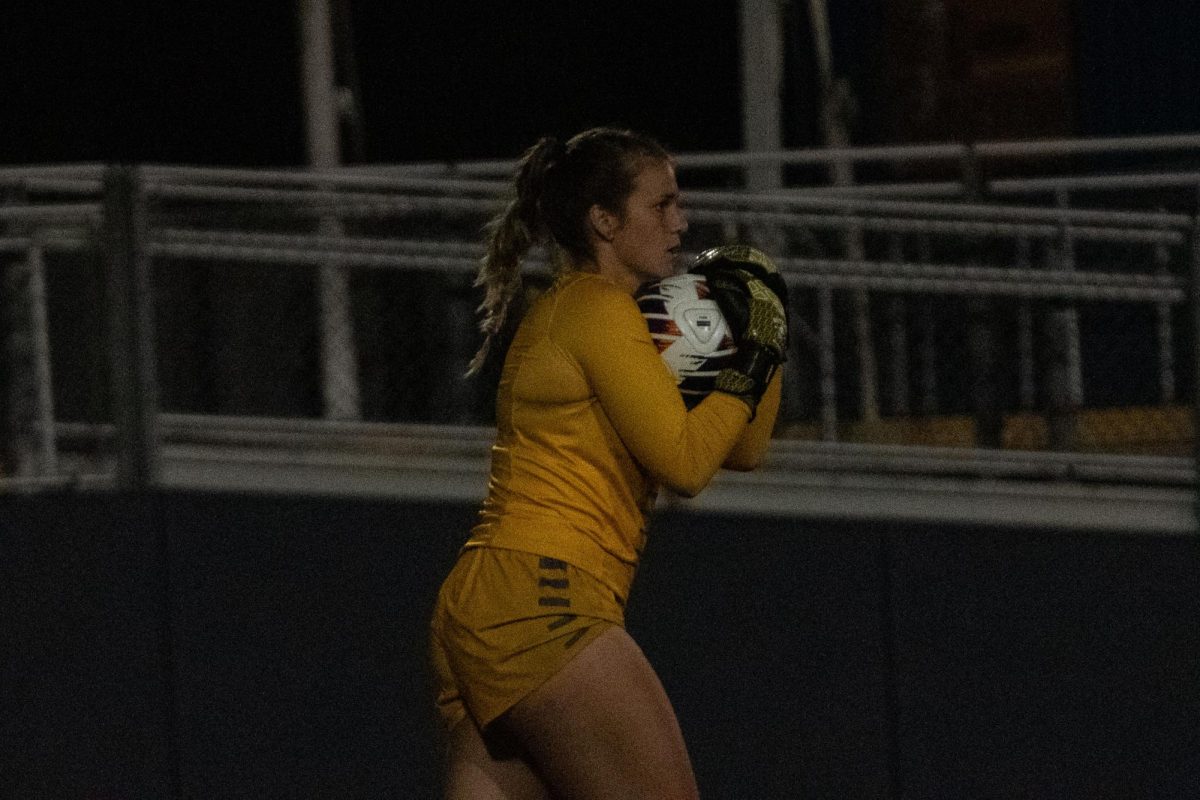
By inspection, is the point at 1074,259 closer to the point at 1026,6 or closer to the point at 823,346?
the point at 823,346

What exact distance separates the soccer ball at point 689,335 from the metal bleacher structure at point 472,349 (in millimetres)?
2394

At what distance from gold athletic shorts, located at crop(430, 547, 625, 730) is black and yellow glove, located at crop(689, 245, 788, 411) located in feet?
1.46

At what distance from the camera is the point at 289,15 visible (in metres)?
11.2

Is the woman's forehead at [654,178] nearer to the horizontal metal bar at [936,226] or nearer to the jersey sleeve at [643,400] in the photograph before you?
the jersey sleeve at [643,400]

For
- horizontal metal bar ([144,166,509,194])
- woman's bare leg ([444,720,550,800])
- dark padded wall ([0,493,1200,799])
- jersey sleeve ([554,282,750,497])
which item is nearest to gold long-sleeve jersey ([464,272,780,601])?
jersey sleeve ([554,282,750,497])

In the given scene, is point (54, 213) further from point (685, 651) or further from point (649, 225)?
point (649, 225)

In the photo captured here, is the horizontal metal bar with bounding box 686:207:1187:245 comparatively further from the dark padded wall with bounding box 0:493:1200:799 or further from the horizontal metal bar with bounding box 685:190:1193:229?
the dark padded wall with bounding box 0:493:1200:799

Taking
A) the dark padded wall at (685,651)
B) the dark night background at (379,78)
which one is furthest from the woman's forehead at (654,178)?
the dark night background at (379,78)

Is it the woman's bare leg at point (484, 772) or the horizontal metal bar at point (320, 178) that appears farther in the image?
the horizontal metal bar at point (320, 178)

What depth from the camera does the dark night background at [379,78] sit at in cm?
1120

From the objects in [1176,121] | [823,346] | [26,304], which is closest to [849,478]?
[823,346]

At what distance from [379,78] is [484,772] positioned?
7.76 meters

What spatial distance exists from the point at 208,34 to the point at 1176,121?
16.4ft

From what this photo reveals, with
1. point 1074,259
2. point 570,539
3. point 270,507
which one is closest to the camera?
point 570,539
